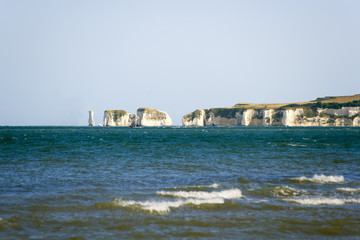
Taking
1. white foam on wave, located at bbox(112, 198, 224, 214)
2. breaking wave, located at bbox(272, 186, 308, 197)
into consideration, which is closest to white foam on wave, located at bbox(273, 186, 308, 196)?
breaking wave, located at bbox(272, 186, 308, 197)

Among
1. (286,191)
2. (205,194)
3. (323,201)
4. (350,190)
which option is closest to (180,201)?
(205,194)

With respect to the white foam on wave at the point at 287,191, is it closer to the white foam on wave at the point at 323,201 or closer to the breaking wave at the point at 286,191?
the breaking wave at the point at 286,191

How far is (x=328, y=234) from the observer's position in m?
10.8

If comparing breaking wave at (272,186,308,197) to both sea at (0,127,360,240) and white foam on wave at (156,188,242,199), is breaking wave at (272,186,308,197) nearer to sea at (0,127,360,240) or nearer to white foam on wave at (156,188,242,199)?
sea at (0,127,360,240)

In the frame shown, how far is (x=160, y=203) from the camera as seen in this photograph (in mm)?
14375

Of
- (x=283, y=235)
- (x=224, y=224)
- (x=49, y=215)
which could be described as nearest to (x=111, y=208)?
(x=49, y=215)

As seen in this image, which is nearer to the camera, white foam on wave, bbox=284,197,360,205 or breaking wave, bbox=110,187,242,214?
breaking wave, bbox=110,187,242,214

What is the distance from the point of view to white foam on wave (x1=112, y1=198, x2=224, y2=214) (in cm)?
1367

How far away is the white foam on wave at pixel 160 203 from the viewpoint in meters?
13.7

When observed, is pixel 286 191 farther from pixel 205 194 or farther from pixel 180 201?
pixel 180 201

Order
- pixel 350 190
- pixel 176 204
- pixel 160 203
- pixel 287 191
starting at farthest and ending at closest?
pixel 350 190, pixel 287 191, pixel 176 204, pixel 160 203

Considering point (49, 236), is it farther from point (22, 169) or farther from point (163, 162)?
point (163, 162)

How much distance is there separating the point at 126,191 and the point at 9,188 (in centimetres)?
602

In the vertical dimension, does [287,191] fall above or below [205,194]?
below
